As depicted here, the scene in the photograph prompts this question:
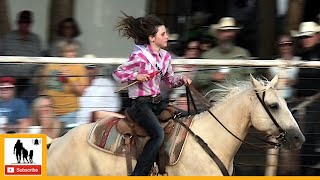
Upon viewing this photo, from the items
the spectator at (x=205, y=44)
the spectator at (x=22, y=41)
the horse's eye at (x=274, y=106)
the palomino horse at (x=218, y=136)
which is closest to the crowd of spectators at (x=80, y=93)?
the palomino horse at (x=218, y=136)

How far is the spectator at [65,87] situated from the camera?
9000 mm

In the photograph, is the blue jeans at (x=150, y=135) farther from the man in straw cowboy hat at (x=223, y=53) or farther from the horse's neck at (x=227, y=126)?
the man in straw cowboy hat at (x=223, y=53)

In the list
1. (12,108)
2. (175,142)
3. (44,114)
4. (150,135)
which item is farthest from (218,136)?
(12,108)

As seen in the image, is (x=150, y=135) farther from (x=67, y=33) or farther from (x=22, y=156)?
(x=67, y=33)

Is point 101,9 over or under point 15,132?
over

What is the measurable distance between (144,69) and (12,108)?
1.64 meters

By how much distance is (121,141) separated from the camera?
26.9 ft

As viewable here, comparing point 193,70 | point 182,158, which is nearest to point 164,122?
point 182,158

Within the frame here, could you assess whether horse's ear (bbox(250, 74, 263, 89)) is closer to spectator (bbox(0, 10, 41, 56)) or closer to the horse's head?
the horse's head

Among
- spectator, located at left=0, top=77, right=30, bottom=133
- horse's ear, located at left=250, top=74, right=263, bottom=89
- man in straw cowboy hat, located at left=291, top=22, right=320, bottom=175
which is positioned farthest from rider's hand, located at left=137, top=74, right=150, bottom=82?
Result: man in straw cowboy hat, located at left=291, top=22, right=320, bottom=175

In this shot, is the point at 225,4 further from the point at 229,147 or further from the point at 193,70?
the point at 229,147

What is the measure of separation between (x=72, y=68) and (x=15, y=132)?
825mm

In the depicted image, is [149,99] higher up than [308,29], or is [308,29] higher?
[308,29]

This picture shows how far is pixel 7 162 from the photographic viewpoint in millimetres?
8539
